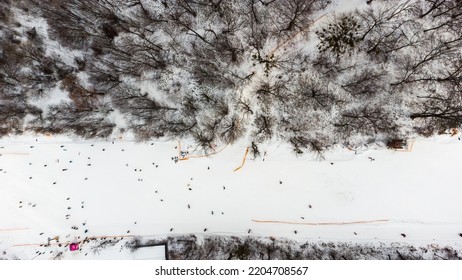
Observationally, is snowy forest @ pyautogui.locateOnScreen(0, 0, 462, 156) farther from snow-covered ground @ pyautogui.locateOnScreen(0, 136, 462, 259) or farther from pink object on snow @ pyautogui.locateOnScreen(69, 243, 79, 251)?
pink object on snow @ pyautogui.locateOnScreen(69, 243, 79, 251)

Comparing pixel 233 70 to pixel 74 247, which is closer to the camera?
pixel 233 70

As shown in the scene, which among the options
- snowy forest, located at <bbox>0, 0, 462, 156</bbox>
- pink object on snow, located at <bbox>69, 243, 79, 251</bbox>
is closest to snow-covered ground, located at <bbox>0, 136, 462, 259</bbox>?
pink object on snow, located at <bbox>69, 243, 79, 251</bbox>

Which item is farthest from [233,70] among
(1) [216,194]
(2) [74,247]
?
(2) [74,247]

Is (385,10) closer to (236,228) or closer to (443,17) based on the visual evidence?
(443,17)

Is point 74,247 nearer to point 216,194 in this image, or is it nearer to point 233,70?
point 216,194

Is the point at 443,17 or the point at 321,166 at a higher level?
the point at 443,17

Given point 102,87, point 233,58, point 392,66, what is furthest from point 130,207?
point 392,66

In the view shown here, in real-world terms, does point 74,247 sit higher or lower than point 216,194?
lower
